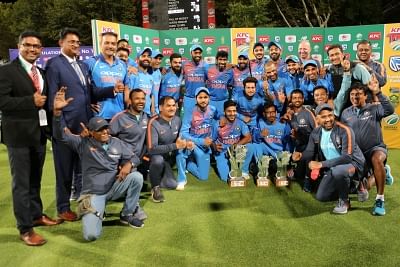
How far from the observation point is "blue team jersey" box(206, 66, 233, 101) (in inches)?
262

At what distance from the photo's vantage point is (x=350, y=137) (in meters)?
4.56

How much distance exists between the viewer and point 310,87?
6.12 metres

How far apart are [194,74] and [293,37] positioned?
2.71 meters

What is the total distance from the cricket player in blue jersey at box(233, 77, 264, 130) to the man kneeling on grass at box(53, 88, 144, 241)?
244cm

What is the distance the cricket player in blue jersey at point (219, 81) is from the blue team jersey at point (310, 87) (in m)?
1.19

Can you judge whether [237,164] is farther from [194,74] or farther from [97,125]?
[97,125]

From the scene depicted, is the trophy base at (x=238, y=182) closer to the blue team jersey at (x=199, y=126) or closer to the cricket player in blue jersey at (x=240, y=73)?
the blue team jersey at (x=199, y=126)

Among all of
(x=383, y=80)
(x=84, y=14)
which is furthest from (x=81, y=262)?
(x=84, y=14)

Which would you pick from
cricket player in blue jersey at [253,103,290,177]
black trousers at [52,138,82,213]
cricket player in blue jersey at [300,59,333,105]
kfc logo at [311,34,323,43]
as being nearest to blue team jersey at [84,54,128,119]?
black trousers at [52,138,82,213]

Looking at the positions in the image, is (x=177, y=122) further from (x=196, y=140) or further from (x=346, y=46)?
(x=346, y=46)

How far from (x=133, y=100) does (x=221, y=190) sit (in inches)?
65.3

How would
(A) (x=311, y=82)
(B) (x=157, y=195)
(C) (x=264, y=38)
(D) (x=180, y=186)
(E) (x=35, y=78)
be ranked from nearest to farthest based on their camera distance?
1. (E) (x=35, y=78)
2. (B) (x=157, y=195)
3. (D) (x=180, y=186)
4. (A) (x=311, y=82)
5. (C) (x=264, y=38)

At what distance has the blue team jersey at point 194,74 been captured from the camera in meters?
6.71

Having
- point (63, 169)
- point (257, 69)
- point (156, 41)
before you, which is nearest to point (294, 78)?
point (257, 69)
